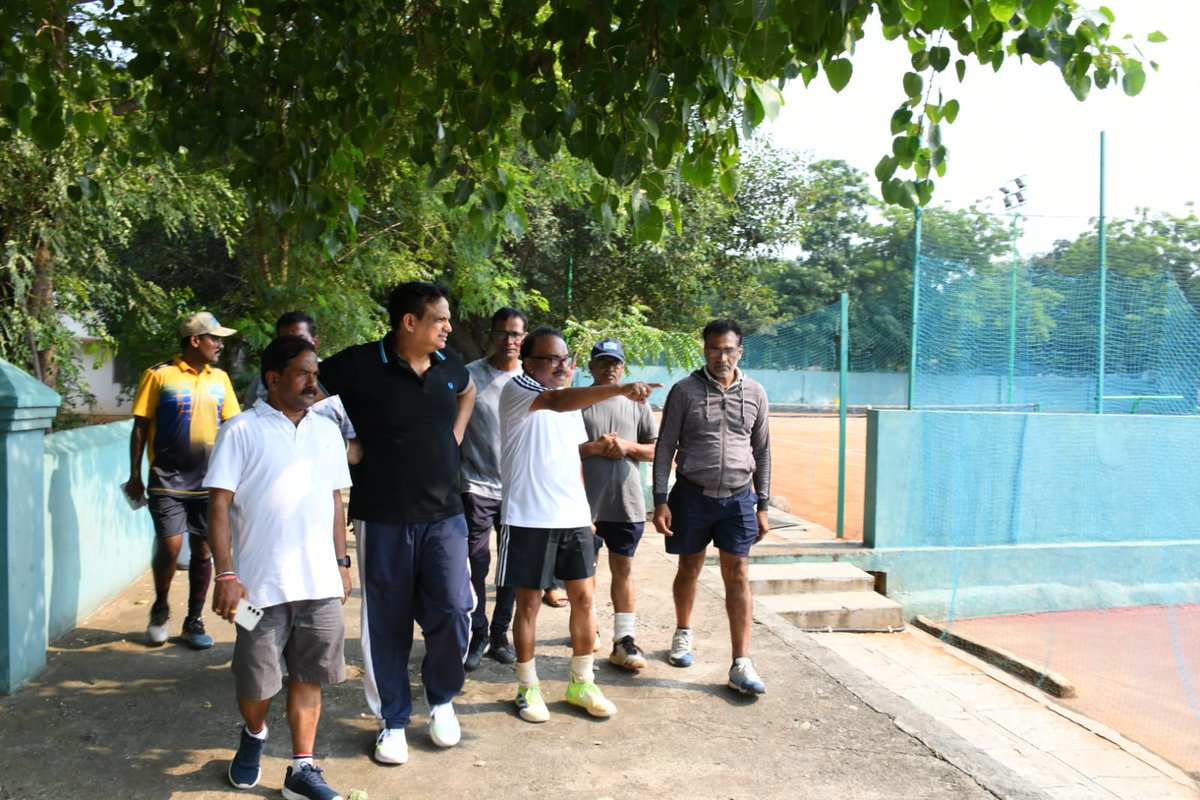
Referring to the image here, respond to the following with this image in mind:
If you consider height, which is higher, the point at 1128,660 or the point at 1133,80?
the point at 1133,80

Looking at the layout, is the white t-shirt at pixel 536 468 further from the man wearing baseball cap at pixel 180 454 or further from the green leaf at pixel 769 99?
the man wearing baseball cap at pixel 180 454

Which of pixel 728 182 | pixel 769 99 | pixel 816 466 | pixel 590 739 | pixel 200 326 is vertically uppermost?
pixel 769 99

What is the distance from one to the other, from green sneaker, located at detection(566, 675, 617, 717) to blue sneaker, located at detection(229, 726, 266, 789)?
4.78ft

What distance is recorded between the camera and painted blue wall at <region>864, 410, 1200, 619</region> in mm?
9109

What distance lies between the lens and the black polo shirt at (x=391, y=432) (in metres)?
4.03

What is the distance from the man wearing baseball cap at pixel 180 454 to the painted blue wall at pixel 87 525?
46 cm

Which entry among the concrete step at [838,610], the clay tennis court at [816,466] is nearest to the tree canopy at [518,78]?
the concrete step at [838,610]

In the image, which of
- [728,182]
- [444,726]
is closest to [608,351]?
[728,182]

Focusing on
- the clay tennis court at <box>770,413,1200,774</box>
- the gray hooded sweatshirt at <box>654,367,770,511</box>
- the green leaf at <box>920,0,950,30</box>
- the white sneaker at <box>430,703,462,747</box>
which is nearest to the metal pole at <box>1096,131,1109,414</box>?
the clay tennis court at <box>770,413,1200,774</box>

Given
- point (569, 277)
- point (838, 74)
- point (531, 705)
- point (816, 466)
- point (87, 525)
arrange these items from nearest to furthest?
point (838, 74), point (531, 705), point (87, 525), point (816, 466), point (569, 277)

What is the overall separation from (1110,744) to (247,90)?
5.77m

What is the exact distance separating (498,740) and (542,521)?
955mm

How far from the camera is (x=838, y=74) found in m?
3.36

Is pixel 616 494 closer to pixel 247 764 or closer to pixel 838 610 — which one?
pixel 247 764
